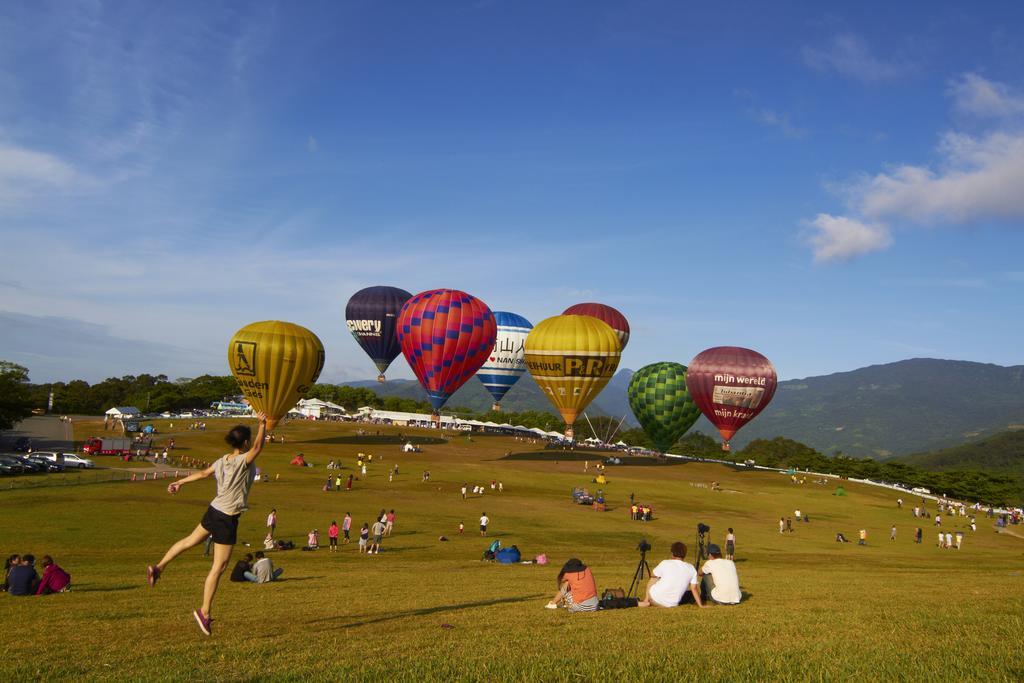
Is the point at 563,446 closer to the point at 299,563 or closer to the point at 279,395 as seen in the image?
the point at 279,395

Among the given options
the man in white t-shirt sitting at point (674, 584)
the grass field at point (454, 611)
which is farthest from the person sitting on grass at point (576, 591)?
the man in white t-shirt sitting at point (674, 584)

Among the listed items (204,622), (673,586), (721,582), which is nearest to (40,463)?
(204,622)

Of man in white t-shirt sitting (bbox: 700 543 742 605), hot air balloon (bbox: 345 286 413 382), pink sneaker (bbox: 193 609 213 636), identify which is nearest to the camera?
pink sneaker (bbox: 193 609 213 636)

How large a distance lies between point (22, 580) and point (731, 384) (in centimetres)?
8403

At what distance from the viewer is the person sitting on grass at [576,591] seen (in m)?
14.6

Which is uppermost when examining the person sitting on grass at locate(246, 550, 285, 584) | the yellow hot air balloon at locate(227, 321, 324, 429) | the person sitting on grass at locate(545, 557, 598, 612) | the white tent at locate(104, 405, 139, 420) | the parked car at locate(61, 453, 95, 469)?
the yellow hot air balloon at locate(227, 321, 324, 429)

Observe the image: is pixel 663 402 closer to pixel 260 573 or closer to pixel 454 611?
pixel 260 573

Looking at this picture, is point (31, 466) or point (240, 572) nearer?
point (240, 572)

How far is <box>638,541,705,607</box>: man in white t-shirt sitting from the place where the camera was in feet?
48.0

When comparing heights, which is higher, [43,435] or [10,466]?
[10,466]

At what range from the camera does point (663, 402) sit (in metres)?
104

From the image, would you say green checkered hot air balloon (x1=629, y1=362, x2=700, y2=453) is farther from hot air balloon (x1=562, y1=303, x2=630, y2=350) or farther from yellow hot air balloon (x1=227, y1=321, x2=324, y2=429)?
yellow hot air balloon (x1=227, y1=321, x2=324, y2=429)

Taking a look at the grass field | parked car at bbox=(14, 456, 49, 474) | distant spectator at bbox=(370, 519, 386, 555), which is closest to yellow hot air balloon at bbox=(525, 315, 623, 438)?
the grass field

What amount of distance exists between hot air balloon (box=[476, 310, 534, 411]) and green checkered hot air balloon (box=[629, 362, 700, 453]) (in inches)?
828
